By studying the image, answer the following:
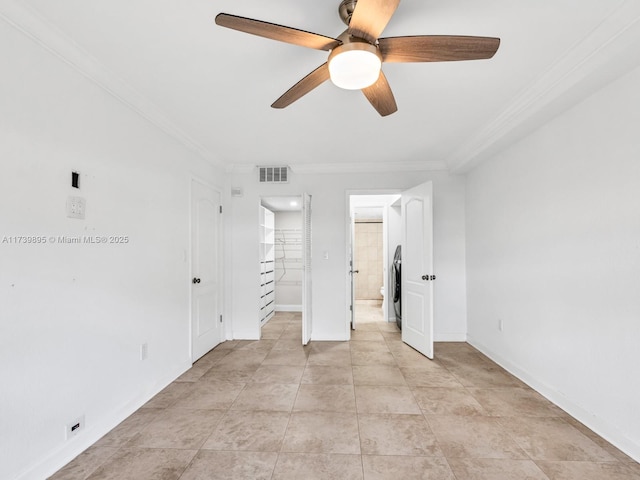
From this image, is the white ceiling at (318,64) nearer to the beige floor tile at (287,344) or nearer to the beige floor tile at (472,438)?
the beige floor tile at (472,438)

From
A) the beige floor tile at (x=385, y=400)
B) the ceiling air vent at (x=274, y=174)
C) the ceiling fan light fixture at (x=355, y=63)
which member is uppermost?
A: the ceiling air vent at (x=274, y=174)

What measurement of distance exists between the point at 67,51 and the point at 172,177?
1.29 meters

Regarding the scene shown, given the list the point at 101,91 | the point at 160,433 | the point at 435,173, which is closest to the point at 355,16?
the point at 101,91

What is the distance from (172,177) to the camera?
2988mm

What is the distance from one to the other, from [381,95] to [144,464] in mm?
2586

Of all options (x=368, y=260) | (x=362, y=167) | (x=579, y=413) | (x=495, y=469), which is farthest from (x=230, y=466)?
(x=368, y=260)

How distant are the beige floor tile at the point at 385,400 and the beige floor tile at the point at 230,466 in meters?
0.86

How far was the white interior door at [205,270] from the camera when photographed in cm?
341

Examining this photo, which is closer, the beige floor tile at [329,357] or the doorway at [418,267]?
the beige floor tile at [329,357]

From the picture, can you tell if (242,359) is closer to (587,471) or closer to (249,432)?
(249,432)

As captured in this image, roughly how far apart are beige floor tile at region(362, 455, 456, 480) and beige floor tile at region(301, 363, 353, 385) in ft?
3.50

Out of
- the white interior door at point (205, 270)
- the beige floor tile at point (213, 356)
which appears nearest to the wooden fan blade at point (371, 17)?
the white interior door at point (205, 270)

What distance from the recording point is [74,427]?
6.11 ft

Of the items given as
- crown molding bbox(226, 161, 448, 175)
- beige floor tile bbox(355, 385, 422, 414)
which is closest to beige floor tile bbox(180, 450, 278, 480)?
beige floor tile bbox(355, 385, 422, 414)
